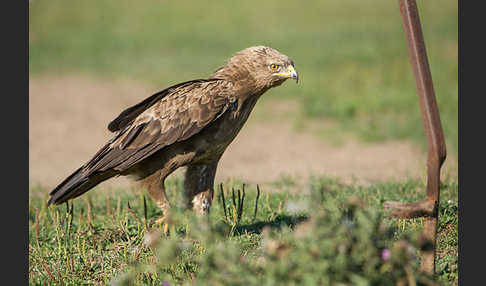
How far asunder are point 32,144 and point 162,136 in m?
6.25

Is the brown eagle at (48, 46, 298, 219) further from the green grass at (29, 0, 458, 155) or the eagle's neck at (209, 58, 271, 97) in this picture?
the green grass at (29, 0, 458, 155)

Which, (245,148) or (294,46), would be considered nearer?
(245,148)

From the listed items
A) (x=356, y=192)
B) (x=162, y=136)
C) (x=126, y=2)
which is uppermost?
(x=126, y=2)

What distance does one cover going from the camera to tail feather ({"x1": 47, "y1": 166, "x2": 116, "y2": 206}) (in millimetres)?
5000

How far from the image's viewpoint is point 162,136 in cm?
484

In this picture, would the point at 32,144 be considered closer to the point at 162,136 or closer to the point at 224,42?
the point at 162,136

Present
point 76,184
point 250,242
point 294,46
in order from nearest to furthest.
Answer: point 250,242
point 76,184
point 294,46

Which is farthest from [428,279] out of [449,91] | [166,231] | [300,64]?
[300,64]

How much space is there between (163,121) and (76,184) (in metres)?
0.95

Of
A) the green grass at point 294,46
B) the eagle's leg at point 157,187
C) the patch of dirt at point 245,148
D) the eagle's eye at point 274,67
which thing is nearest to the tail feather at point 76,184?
the eagle's leg at point 157,187

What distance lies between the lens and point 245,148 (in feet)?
32.6

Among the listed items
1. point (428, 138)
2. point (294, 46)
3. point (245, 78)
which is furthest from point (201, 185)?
point (294, 46)

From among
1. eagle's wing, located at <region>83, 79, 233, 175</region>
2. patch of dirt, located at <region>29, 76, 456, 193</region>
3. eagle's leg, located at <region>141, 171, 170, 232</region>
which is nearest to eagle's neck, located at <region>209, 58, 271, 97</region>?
eagle's wing, located at <region>83, 79, 233, 175</region>

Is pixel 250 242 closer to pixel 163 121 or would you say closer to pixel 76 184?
pixel 163 121
